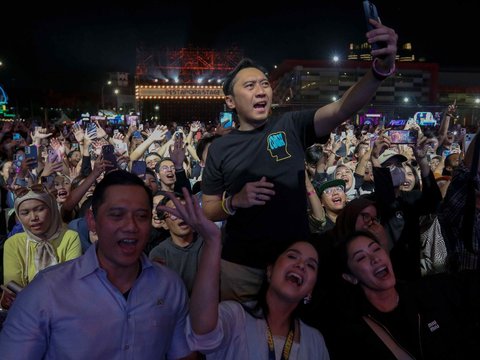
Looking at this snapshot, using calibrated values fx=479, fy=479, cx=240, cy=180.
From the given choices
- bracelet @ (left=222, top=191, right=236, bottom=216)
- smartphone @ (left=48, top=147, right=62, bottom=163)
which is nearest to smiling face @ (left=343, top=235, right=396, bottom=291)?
bracelet @ (left=222, top=191, right=236, bottom=216)

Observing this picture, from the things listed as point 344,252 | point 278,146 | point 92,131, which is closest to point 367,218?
point 344,252

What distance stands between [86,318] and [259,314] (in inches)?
37.5

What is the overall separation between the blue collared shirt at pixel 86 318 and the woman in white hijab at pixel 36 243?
1.82 m

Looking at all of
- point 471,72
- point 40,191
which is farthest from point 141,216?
point 471,72

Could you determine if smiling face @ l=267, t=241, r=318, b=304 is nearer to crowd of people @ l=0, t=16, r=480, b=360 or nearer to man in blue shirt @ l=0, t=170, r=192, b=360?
crowd of people @ l=0, t=16, r=480, b=360

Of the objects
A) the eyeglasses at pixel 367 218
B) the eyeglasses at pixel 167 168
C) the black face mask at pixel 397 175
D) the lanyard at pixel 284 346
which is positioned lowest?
the lanyard at pixel 284 346

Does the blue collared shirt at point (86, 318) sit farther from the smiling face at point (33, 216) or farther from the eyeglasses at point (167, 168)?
the eyeglasses at point (167, 168)

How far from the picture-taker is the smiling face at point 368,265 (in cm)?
295

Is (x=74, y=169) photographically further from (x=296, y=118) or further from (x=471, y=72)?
(x=471, y=72)

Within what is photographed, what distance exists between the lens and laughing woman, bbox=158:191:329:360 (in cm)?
219

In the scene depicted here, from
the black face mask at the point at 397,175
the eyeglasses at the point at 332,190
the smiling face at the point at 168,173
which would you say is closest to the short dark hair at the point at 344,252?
the black face mask at the point at 397,175

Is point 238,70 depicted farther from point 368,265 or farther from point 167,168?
point 167,168

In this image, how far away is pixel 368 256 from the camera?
2.99 meters

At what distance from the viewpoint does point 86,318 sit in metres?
2.18
